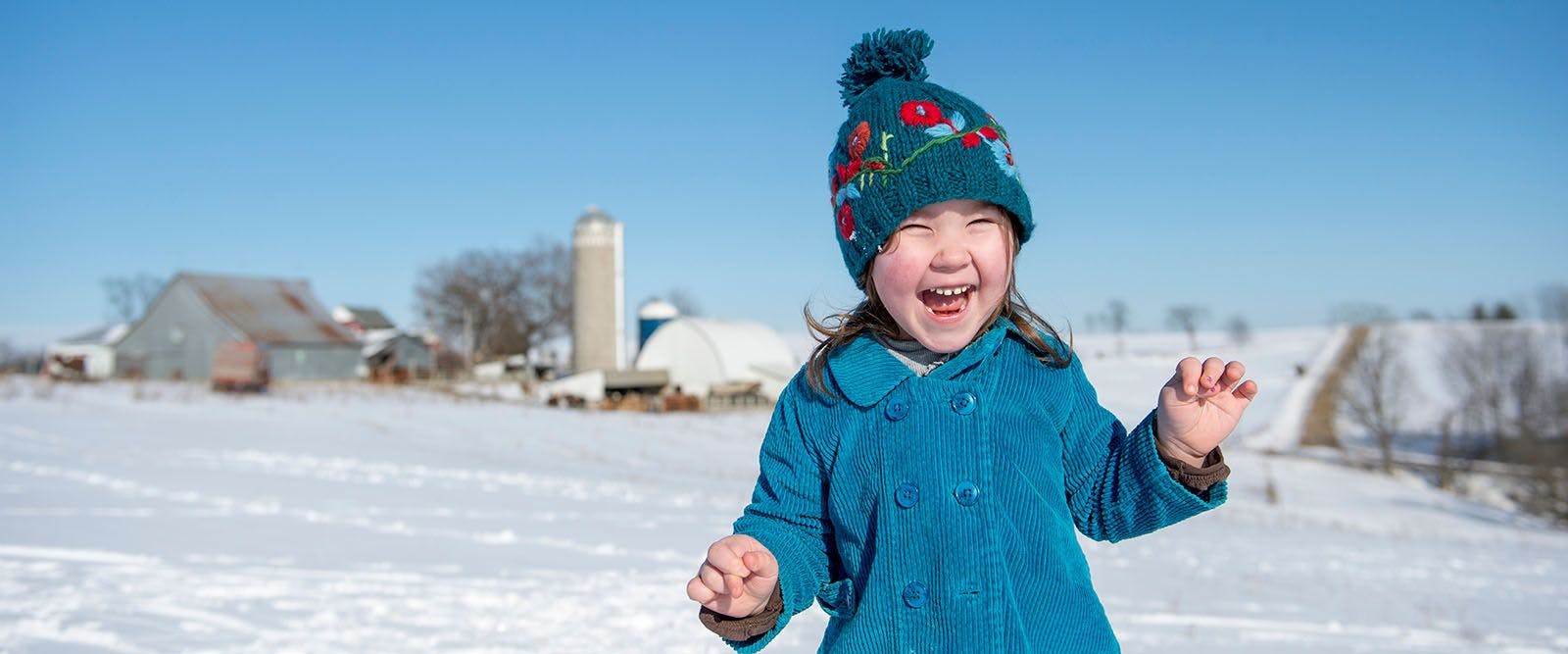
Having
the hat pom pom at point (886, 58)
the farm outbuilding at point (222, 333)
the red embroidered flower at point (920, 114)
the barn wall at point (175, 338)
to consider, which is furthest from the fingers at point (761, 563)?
the barn wall at point (175, 338)

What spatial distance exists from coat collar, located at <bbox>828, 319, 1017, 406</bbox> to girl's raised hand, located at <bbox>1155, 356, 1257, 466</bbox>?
346mm

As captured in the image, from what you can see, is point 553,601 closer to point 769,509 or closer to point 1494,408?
point 769,509

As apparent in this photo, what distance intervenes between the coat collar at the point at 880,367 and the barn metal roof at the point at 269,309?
28999mm

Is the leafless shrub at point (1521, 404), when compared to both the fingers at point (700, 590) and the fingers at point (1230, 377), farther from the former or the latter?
the fingers at point (700, 590)

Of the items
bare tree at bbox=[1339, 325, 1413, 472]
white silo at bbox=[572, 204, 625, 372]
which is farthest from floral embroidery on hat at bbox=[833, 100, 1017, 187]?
white silo at bbox=[572, 204, 625, 372]

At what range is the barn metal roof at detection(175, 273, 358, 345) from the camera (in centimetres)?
2808

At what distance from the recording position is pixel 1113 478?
1853 millimetres

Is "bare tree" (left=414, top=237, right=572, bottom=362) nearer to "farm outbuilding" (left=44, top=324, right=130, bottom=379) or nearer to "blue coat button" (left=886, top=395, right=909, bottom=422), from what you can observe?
"farm outbuilding" (left=44, top=324, right=130, bottom=379)

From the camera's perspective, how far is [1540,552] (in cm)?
1219

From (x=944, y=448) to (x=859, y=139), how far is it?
0.59 m

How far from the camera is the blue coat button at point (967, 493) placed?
5.73ft

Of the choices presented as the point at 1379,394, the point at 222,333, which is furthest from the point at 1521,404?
the point at 222,333

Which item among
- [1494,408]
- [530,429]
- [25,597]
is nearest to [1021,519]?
[25,597]

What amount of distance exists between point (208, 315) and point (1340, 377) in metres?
35.3
